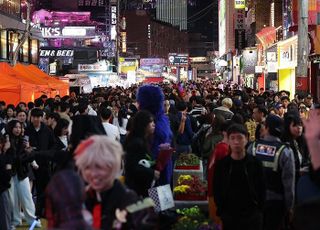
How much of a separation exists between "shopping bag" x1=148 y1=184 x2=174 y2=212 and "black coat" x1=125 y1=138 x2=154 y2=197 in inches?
10.7

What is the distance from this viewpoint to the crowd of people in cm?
391

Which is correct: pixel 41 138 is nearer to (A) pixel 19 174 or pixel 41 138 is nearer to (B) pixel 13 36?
(A) pixel 19 174

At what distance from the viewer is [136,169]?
21.1 ft

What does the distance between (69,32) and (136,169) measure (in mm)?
70820

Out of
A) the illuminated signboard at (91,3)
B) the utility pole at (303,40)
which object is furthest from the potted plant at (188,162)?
the illuminated signboard at (91,3)

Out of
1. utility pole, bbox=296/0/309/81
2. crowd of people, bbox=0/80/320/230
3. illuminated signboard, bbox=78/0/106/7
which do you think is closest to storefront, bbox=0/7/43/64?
utility pole, bbox=296/0/309/81

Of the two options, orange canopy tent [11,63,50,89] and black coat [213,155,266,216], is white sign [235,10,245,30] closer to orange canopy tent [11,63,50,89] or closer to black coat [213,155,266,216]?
orange canopy tent [11,63,50,89]

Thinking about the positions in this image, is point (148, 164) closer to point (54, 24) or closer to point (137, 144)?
point (137, 144)

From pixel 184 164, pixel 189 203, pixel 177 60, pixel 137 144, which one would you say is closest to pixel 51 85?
pixel 184 164

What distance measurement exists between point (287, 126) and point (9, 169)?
3.43 m

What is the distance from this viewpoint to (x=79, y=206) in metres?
3.48

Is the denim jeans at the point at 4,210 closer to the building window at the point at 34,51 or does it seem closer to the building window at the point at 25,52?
the building window at the point at 25,52

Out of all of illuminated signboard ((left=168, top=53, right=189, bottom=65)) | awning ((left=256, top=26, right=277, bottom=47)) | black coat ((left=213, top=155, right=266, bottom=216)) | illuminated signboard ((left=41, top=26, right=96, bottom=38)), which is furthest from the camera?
illuminated signboard ((left=168, top=53, right=189, bottom=65))

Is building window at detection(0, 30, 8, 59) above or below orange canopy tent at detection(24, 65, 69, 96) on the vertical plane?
above
